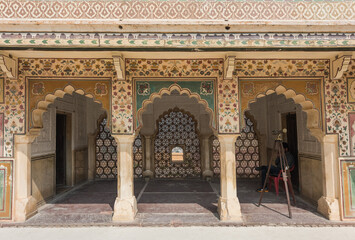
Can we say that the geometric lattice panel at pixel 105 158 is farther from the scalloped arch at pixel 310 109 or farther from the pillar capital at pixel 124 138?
the scalloped arch at pixel 310 109

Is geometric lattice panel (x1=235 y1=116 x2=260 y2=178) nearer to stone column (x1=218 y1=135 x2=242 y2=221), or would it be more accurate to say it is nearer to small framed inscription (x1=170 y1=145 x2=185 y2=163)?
small framed inscription (x1=170 y1=145 x2=185 y2=163)

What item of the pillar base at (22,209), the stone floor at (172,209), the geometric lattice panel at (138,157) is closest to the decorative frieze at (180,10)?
the pillar base at (22,209)

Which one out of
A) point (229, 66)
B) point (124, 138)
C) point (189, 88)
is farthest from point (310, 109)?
point (124, 138)

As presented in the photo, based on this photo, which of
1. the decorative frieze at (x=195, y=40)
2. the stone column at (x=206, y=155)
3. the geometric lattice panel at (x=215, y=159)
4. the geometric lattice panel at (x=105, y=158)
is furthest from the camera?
the geometric lattice panel at (x=105, y=158)

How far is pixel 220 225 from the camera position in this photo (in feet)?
13.6

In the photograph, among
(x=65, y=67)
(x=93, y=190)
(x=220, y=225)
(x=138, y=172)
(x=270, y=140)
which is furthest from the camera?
(x=138, y=172)

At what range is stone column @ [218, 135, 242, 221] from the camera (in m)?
4.30

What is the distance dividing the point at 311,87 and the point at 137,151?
5.51 meters

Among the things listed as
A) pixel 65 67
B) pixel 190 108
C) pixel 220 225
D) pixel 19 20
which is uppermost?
pixel 19 20

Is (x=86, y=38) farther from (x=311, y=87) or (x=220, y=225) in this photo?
(x=311, y=87)

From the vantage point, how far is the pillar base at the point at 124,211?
431 cm

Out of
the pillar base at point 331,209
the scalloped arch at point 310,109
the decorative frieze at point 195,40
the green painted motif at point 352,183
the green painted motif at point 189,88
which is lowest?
the pillar base at point 331,209

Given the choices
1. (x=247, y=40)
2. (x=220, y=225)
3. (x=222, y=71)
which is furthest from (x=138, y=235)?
(x=247, y=40)

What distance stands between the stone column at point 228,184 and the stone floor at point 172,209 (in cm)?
17
